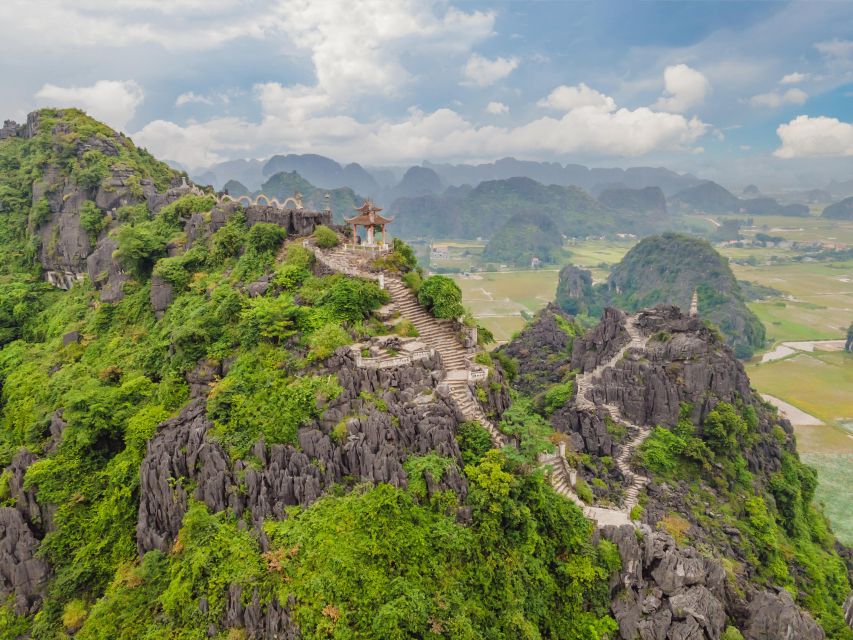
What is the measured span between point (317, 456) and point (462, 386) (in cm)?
738

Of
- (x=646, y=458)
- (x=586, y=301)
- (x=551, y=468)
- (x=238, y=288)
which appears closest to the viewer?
(x=551, y=468)

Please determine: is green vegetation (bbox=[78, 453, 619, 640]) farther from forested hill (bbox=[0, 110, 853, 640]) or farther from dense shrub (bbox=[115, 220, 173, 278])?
dense shrub (bbox=[115, 220, 173, 278])

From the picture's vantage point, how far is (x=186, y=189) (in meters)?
45.6

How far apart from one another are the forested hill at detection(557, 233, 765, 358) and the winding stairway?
71.0 meters

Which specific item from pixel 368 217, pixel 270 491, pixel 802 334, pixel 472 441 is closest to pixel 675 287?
pixel 802 334

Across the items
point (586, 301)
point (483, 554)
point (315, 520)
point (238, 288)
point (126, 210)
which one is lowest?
point (586, 301)

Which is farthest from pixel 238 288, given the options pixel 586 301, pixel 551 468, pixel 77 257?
pixel 586 301

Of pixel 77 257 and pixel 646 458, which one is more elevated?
pixel 77 257

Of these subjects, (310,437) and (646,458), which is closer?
(310,437)

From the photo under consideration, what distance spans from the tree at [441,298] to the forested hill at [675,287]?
273ft

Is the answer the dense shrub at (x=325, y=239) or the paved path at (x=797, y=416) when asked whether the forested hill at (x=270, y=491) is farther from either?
the paved path at (x=797, y=416)

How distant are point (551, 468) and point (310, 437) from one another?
10.3 m

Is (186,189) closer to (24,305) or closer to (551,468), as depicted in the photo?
(24,305)

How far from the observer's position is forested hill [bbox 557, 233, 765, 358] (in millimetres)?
95500
